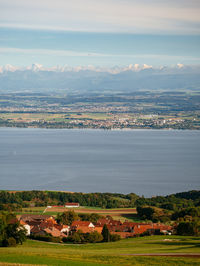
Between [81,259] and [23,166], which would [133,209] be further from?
[23,166]

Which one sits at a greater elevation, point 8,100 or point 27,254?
point 8,100

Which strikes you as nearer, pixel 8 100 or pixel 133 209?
pixel 133 209

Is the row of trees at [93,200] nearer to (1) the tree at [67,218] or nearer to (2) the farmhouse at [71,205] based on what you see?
(2) the farmhouse at [71,205]

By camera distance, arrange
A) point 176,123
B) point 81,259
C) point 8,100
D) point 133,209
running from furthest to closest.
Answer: point 8,100 → point 176,123 → point 133,209 → point 81,259

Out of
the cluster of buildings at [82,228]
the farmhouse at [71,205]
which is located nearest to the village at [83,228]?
the cluster of buildings at [82,228]

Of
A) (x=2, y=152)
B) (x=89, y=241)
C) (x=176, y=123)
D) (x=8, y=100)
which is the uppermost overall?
(x=8, y=100)

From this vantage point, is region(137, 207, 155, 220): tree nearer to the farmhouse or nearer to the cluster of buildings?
the cluster of buildings

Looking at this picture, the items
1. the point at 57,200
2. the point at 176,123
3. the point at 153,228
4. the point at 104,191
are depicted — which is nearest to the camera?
the point at 153,228

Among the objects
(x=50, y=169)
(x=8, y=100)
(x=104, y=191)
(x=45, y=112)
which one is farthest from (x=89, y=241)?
(x=8, y=100)
